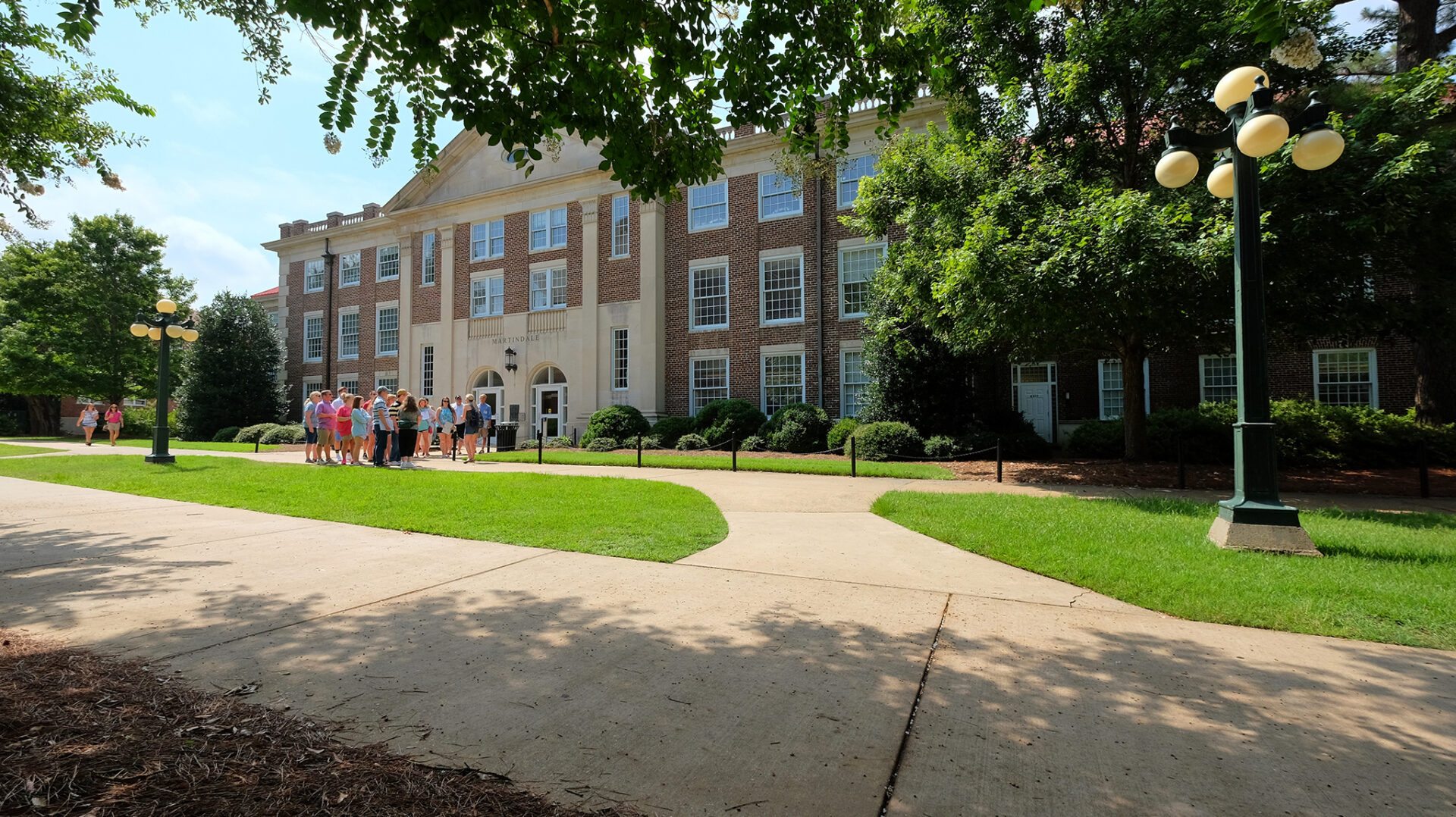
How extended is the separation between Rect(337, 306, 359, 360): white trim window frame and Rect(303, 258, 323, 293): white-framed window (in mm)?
2612

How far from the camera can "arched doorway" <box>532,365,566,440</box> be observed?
84.9ft

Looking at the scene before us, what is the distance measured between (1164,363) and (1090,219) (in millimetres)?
11206

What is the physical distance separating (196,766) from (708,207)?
23.3m

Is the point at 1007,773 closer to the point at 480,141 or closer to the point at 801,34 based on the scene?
the point at 801,34

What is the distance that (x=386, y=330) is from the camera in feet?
103

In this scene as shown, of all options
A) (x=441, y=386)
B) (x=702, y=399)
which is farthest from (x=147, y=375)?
(x=702, y=399)

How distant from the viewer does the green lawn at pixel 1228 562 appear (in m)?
4.07

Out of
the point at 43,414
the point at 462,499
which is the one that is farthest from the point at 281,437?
the point at 462,499

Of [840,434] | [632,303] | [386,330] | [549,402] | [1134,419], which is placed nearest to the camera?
[1134,419]

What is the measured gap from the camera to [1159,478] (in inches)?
460

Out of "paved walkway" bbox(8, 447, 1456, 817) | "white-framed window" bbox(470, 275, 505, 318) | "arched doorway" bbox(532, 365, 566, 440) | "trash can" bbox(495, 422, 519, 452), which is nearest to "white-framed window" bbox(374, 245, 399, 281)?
"white-framed window" bbox(470, 275, 505, 318)

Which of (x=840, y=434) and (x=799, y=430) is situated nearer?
(x=840, y=434)

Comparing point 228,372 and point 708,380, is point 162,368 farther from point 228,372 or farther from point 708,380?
point 228,372

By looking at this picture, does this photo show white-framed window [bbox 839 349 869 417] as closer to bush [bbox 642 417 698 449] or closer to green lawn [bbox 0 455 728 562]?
bush [bbox 642 417 698 449]
